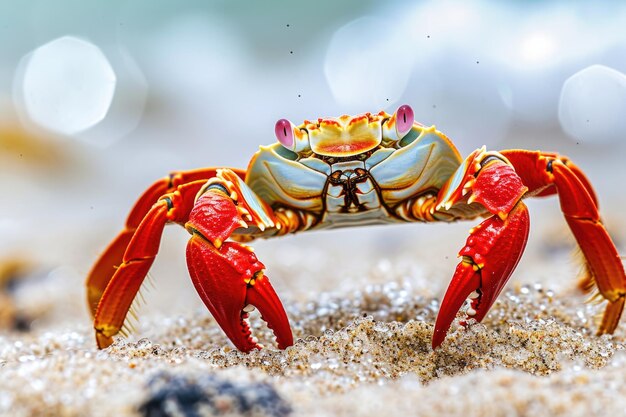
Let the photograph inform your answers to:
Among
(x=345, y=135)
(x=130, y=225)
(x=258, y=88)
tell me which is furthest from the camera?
(x=258, y=88)

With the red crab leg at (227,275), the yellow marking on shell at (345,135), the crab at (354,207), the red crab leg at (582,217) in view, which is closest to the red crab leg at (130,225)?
the crab at (354,207)

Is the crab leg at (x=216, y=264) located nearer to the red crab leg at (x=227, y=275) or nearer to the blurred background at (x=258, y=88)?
the red crab leg at (x=227, y=275)

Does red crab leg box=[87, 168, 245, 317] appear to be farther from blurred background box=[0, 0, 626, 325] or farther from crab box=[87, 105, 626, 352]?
blurred background box=[0, 0, 626, 325]

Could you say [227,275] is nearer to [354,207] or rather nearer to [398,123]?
[354,207]

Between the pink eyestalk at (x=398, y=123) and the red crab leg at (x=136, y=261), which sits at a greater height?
the pink eyestalk at (x=398, y=123)

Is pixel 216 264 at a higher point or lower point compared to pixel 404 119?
lower

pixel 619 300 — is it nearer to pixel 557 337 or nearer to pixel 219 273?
pixel 557 337

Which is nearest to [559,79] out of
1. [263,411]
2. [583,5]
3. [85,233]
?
[583,5]

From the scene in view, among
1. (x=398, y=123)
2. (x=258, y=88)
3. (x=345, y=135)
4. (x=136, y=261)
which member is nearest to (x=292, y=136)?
(x=345, y=135)
